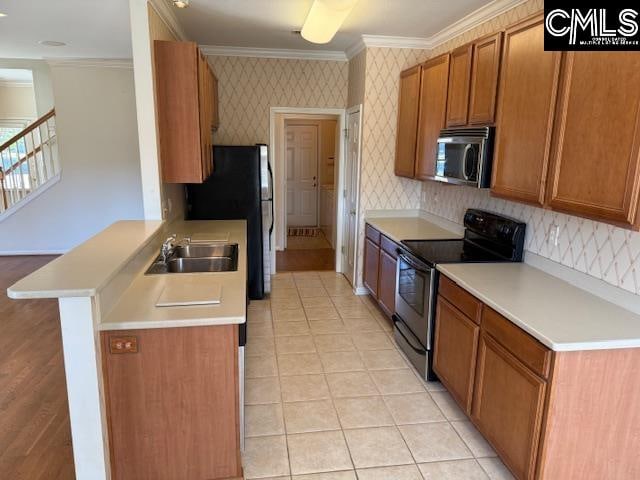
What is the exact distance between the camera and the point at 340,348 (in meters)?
3.54

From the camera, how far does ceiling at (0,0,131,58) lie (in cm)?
350

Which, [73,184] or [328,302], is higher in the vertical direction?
[73,184]

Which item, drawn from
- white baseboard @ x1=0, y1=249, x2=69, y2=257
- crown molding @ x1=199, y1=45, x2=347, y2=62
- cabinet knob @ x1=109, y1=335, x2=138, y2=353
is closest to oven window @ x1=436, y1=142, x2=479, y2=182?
cabinet knob @ x1=109, y1=335, x2=138, y2=353

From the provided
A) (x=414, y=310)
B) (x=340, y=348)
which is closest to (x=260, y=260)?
(x=340, y=348)

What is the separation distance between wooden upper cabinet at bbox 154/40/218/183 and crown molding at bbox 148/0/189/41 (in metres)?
0.33

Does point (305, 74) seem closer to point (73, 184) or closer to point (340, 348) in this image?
point (340, 348)

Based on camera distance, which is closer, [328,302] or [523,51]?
[523,51]

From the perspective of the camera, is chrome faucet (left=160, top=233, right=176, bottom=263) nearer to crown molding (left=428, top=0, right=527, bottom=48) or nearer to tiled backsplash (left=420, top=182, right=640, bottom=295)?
tiled backsplash (left=420, top=182, right=640, bottom=295)

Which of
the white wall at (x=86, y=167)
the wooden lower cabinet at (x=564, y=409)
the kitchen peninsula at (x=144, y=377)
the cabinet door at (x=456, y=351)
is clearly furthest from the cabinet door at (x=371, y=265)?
the white wall at (x=86, y=167)

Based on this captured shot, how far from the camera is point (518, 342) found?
1.95 meters

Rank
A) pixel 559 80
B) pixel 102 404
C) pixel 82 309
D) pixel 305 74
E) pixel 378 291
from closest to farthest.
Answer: pixel 82 309
pixel 102 404
pixel 559 80
pixel 378 291
pixel 305 74

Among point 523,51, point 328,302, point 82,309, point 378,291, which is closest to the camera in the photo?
point 82,309

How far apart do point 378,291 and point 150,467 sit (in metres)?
2.62

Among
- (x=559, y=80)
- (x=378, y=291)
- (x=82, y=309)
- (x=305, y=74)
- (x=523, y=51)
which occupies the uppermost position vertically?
(x=305, y=74)
